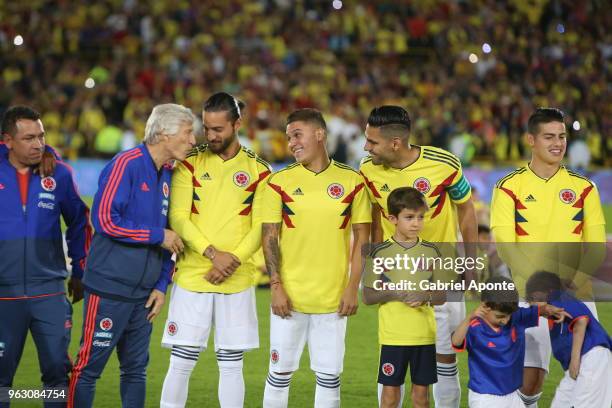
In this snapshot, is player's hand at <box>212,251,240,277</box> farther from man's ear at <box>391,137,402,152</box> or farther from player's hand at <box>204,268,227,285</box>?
man's ear at <box>391,137,402,152</box>

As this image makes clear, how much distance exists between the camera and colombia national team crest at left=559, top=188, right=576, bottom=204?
20.9ft

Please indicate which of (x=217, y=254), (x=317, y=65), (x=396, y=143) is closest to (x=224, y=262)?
(x=217, y=254)

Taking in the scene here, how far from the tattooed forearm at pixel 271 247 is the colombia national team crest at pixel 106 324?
3.42 feet

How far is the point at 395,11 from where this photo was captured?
2650 cm

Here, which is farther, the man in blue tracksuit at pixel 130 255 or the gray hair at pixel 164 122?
the gray hair at pixel 164 122

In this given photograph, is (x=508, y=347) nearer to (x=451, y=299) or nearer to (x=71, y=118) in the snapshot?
(x=451, y=299)

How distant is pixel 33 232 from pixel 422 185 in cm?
241

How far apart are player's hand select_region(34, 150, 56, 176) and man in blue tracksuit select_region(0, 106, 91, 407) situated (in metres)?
0.03

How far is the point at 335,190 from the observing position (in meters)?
6.31

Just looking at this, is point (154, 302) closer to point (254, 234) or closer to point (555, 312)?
point (254, 234)

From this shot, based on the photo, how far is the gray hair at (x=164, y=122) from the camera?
20.0ft

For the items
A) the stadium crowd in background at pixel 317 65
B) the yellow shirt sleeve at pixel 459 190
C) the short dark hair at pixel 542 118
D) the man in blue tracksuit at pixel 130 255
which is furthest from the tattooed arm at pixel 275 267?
the stadium crowd in background at pixel 317 65

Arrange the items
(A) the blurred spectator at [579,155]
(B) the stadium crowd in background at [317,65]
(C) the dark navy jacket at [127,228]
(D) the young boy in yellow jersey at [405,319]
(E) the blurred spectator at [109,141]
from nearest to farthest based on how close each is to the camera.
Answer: (C) the dark navy jacket at [127,228], (D) the young boy in yellow jersey at [405,319], (A) the blurred spectator at [579,155], (E) the blurred spectator at [109,141], (B) the stadium crowd in background at [317,65]

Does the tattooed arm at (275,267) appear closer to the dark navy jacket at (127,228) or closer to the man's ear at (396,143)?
the dark navy jacket at (127,228)
